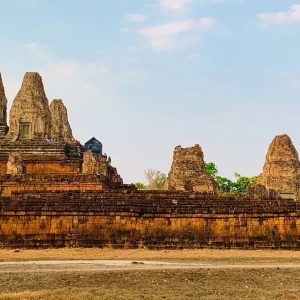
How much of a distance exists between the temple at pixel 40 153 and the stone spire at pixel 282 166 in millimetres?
17310

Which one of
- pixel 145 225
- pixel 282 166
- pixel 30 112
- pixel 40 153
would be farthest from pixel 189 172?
pixel 145 225

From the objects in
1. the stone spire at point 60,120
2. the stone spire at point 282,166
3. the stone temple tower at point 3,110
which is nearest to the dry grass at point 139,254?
the stone temple tower at point 3,110

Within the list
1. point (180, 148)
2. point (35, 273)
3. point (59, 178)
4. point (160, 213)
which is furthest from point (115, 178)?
point (35, 273)

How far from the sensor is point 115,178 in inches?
1607

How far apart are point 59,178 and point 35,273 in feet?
57.1

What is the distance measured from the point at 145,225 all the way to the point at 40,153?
64.4 ft

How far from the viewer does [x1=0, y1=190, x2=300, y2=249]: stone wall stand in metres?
18.6

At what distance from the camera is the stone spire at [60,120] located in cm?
4931

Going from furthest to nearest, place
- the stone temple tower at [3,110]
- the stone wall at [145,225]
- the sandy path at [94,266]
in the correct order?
the stone temple tower at [3,110], the stone wall at [145,225], the sandy path at [94,266]

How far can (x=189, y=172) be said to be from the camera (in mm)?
43344

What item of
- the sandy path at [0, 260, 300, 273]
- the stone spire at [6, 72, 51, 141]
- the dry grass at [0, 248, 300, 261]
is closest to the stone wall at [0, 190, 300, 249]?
the dry grass at [0, 248, 300, 261]

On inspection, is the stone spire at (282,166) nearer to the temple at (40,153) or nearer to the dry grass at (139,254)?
the temple at (40,153)

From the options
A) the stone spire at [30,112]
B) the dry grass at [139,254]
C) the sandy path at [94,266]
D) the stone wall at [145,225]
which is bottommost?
the sandy path at [94,266]

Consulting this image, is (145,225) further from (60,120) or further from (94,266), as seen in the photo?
(60,120)
